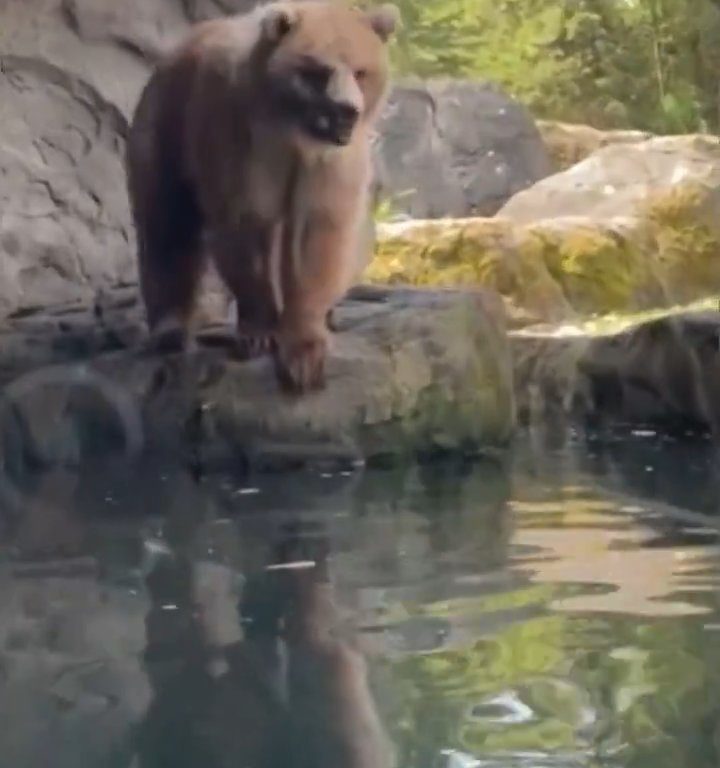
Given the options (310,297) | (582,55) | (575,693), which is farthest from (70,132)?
(582,55)

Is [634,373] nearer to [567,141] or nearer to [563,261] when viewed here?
[563,261]

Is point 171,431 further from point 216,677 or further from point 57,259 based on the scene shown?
point 216,677

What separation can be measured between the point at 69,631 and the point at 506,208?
799cm

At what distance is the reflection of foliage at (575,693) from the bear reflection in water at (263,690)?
9 cm

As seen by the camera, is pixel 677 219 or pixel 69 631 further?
pixel 677 219

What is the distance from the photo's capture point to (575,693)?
2840 mm

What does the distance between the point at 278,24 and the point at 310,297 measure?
0.87 meters

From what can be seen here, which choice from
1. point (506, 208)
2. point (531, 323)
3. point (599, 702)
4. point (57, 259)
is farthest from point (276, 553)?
point (506, 208)

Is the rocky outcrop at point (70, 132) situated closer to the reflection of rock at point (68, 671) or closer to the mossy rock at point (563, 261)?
the mossy rock at point (563, 261)

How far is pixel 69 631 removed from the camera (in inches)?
135

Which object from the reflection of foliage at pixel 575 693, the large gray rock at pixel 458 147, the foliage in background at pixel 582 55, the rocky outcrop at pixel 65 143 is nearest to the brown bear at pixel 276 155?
the rocky outcrop at pixel 65 143

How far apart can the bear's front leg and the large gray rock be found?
6.87 metres

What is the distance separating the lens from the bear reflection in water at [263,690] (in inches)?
101

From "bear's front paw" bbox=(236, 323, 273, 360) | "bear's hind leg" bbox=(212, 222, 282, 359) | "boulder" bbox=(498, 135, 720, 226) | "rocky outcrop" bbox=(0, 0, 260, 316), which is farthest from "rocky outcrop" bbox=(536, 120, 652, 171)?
"bear's hind leg" bbox=(212, 222, 282, 359)
